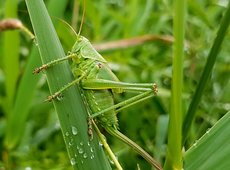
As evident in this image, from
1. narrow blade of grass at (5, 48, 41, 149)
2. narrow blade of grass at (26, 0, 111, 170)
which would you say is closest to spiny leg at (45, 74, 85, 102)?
narrow blade of grass at (26, 0, 111, 170)

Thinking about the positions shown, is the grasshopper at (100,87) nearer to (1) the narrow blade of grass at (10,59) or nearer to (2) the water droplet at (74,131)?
(2) the water droplet at (74,131)

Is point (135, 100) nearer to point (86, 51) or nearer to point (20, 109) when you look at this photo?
point (86, 51)

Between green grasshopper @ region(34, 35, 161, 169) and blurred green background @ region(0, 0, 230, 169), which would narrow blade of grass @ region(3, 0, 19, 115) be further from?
green grasshopper @ region(34, 35, 161, 169)

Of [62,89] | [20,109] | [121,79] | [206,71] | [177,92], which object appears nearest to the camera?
[177,92]

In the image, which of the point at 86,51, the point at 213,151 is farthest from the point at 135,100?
the point at 213,151

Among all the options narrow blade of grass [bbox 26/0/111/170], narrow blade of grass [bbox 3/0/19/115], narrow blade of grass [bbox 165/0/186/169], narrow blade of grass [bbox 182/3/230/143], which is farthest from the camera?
narrow blade of grass [bbox 3/0/19/115]

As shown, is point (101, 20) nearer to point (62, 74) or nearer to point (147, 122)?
point (147, 122)

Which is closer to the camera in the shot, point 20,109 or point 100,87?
point 100,87
